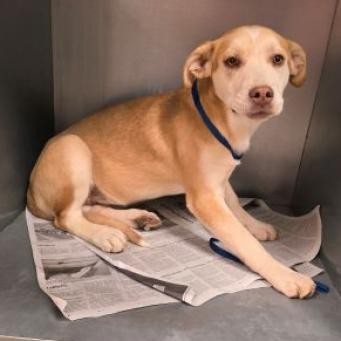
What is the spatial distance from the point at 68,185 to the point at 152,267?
12.1 inches

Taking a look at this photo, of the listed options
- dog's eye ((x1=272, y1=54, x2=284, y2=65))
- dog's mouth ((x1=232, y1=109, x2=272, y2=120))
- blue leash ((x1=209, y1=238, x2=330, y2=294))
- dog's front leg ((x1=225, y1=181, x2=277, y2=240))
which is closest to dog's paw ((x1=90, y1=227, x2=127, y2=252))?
blue leash ((x1=209, y1=238, x2=330, y2=294))

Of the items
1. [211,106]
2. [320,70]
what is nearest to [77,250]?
[211,106]

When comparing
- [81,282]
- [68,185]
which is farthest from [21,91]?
[81,282]

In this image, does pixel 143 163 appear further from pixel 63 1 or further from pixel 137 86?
pixel 63 1

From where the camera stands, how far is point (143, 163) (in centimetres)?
129

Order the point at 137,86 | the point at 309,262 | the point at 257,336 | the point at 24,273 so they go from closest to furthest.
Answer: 1. the point at 257,336
2. the point at 24,273
3. the point at 309,262
4. the point at 137,86

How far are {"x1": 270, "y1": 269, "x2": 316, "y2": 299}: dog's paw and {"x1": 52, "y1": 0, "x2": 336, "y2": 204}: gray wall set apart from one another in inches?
20.6

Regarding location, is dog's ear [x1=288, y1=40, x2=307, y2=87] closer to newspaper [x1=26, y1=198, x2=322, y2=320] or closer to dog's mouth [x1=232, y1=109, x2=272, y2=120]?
dog's mouth [x1=232, y1=109, x2=272, y2=120]

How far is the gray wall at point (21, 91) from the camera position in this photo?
1.19 meters

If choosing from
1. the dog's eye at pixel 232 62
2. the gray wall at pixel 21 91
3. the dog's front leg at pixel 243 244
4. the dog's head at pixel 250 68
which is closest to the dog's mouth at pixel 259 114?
the dog's head at pixel 250 68

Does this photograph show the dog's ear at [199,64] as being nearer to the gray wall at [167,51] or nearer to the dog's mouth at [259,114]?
the dog's mouth at [259,114]

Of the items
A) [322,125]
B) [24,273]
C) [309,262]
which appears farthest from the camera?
[322,125]

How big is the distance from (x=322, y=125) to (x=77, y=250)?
748 millimetres

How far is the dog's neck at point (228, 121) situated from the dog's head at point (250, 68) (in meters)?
0.04
